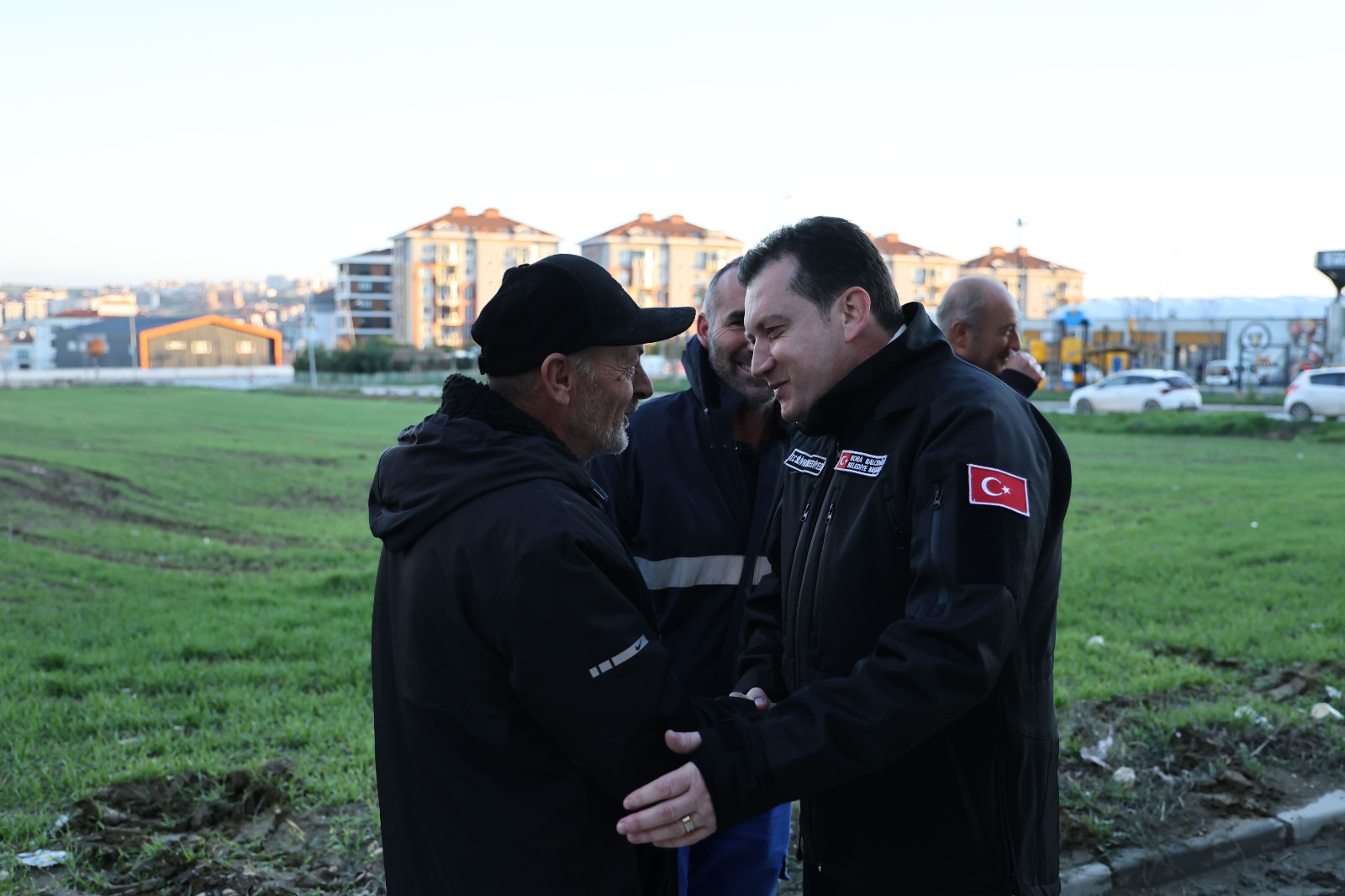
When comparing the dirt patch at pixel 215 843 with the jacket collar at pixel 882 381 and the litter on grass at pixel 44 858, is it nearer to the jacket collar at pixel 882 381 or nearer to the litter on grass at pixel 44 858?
the litter on grass at pixel 44 858

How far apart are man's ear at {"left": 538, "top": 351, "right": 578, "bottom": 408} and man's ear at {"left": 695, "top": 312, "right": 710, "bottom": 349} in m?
1.37

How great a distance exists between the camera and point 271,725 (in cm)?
573

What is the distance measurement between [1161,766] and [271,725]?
4453 mm

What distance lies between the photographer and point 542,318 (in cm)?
221

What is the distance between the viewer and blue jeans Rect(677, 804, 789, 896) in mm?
3221

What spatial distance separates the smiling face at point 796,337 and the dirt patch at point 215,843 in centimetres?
261

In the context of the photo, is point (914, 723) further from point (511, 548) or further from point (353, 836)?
point (353, 836)

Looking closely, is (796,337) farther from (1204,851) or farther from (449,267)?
(449,267)

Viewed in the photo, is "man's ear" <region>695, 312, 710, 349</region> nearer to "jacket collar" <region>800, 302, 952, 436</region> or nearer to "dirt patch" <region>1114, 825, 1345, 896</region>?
"jacket collar" <region>800, 302, 952, 436</region>

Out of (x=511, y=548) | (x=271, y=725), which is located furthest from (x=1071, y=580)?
(x=511, y=548)

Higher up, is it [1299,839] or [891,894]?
[891,894]

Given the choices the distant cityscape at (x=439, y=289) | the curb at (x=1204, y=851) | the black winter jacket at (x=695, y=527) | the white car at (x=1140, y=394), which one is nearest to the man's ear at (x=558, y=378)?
the black winter jacket at (x=695, y=527)

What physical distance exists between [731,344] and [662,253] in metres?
125

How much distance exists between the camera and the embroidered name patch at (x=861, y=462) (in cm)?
240
